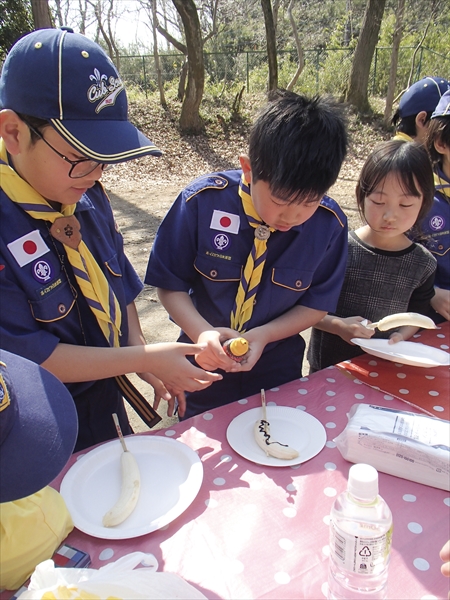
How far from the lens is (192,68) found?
10.7 meters

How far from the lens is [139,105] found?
512 inches

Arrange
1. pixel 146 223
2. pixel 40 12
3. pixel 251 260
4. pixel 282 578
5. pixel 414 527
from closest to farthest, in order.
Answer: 1. pixel 282 578
2. pixel 414 527
3. pixel 251 260
4. pixel 146 223
5. pixel 40 12

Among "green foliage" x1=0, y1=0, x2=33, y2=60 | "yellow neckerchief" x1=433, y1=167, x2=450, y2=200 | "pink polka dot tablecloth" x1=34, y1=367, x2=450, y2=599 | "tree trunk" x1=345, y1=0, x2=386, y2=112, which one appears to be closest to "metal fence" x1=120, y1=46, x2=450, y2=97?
"tree trunk" x1=345, y1=0, x2=386, y2=112

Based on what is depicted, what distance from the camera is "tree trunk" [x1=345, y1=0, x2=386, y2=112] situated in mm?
12227

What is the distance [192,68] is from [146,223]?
5.87 metres

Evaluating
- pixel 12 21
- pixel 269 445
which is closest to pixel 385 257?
pixel 269 445

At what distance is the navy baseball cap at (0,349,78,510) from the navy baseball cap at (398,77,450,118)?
8.75 ft

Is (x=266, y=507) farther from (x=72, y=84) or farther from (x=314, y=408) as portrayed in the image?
(x=72, y=84)

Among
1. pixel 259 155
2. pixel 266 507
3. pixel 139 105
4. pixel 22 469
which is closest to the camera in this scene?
pixel 22 469

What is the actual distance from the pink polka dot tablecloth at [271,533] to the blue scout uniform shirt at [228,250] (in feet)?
1.93

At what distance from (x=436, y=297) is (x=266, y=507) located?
5.05 feet

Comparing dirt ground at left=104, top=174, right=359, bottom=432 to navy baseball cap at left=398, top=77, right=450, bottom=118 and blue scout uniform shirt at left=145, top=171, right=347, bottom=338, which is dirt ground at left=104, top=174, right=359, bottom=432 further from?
navy baseball cap at left=398, top=77, right=450, bottom=118

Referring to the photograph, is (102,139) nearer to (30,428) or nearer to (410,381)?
(30,428)

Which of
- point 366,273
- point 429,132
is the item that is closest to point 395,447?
point 366,273
